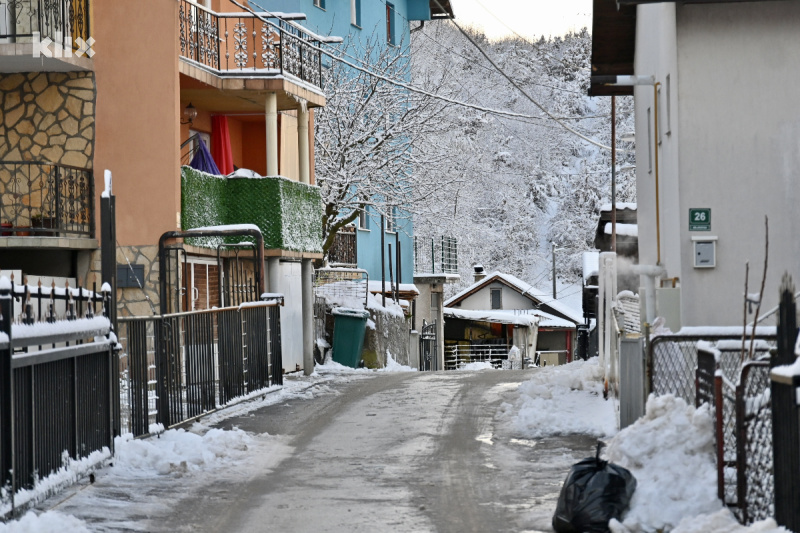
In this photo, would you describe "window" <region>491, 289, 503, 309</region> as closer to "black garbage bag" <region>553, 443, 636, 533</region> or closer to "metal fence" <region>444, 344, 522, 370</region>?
"metal fence" <region>444, 344, 522, 370</region>

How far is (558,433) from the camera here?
1264 centimetres

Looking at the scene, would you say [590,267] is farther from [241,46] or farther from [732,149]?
[732,149]

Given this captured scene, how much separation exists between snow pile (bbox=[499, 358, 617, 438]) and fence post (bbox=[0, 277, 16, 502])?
20.4ft

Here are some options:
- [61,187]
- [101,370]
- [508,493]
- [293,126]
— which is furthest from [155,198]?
[508,493]

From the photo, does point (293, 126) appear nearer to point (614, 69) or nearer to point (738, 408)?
point (614, 69)

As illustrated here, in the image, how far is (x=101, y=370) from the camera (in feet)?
33.4

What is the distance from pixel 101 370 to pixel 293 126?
1685cm

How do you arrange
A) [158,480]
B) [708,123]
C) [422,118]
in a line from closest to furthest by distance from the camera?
1. [158,480]
2. [708,123]
3. [422,118]

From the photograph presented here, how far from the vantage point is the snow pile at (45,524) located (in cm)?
739

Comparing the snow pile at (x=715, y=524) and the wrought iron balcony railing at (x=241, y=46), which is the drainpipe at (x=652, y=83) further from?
the wrought iron balcony railing at (x=241, y=46)

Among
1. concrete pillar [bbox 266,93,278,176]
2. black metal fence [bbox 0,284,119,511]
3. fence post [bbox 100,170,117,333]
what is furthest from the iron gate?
black metal fence [bbox 0,284,119,511]

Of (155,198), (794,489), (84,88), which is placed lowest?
(794,489)

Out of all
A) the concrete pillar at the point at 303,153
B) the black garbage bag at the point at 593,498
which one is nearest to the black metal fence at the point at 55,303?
the black garbage bag at the point at 593,498

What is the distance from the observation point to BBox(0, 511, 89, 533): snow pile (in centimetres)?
739
